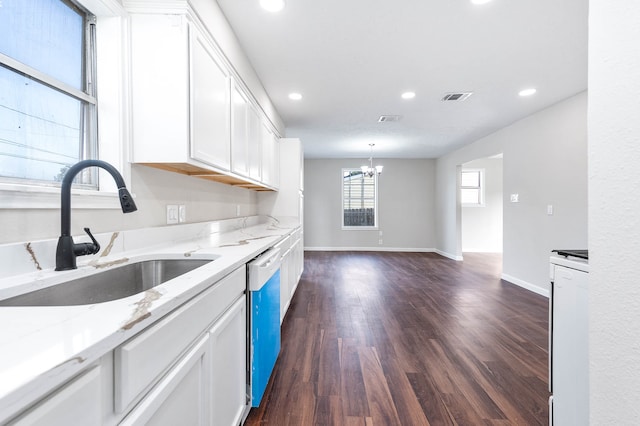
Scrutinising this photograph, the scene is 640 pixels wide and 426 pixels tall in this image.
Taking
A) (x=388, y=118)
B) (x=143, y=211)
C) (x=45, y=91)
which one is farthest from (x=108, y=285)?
(x=388, y=118)

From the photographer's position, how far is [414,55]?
2484 millimetres

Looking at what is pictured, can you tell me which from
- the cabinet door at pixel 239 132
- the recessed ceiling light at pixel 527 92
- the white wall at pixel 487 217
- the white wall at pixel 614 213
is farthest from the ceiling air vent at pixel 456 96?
the white wall at pixel 487 217

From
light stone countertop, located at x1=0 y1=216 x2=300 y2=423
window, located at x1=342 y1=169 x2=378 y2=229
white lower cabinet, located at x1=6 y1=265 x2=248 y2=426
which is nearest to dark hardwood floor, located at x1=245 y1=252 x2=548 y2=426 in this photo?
white lower cabinet, located at x1=6 y1=265 x2=248 y2=426

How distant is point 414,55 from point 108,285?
9.14 ft

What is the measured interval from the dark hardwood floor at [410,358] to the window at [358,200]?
357cm

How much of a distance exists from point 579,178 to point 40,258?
469cm

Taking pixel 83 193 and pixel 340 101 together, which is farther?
pixel 340 101

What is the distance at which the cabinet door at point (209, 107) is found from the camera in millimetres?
1536

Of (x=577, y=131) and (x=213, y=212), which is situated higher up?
(x=577, y=131)

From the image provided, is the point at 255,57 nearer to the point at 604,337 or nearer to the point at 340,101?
the point at 340,101

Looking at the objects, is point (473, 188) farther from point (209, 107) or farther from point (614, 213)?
point (614, 213)

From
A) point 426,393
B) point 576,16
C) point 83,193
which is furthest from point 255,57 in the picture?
point 426,393

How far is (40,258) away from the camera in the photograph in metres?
1.02

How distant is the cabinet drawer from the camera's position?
0.59 meters
